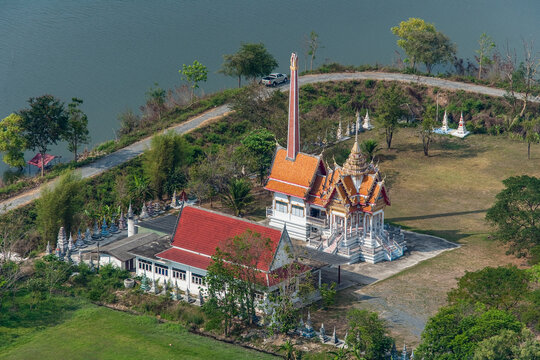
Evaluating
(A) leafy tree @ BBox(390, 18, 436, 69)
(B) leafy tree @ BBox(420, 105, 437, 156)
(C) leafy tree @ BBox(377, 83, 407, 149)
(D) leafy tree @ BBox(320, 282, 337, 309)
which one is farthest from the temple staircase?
(A) leafy tree @ BBox(390, 18, 436, 69)

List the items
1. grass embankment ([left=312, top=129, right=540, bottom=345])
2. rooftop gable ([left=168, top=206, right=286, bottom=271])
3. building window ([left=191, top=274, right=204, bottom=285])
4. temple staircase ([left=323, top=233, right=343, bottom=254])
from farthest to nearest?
temple staircase ([left=323, top=233, right=343, bottom=254]), building window ([left=191, top=274, right=204, bottom=285]), rooftop gable ([left=168, top=206, right=286, bottom=271]), grass embankment ([left=312, top=129, right=540, bottom=345])

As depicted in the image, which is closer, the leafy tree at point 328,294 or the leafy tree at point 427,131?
the leafy tree at point 328,294

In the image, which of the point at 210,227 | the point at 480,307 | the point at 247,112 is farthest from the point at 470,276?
the point at 247,112

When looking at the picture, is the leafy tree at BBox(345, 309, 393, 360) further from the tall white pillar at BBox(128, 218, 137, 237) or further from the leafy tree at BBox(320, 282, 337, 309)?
the tall white pillar at BBox(128, 218, 137, 237)

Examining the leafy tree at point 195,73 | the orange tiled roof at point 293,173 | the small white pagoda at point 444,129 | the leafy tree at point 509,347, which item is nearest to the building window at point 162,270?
the orange tiled roof at point 293,173

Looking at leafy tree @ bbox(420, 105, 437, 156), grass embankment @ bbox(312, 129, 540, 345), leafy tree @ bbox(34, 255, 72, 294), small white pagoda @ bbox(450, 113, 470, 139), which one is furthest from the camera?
small white pagoda @ bbox(450, 113, 470, 139)

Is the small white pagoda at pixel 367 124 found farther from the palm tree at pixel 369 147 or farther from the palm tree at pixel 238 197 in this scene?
the palm tree at pixel 238 197
